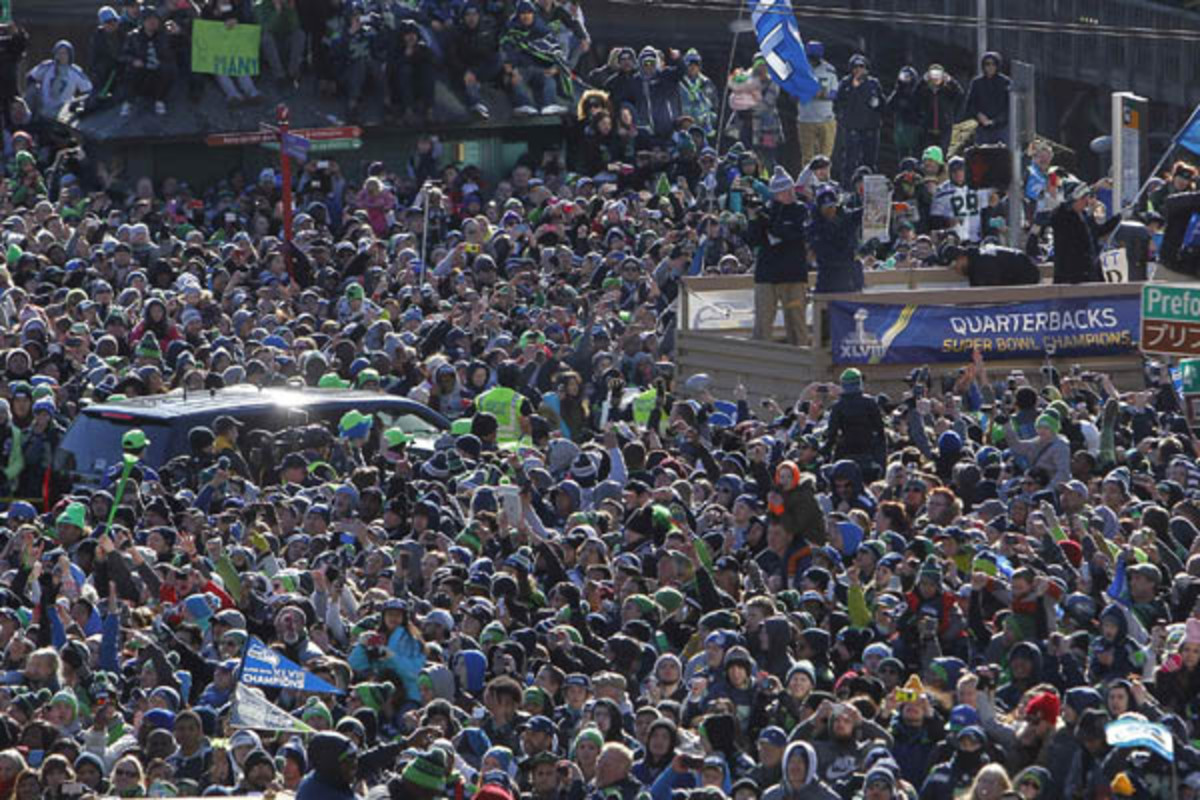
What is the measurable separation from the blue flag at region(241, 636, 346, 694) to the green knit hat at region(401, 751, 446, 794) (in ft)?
10.2

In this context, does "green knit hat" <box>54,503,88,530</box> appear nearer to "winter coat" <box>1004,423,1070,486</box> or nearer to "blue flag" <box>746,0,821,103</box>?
"winter coat" <box>1004,423,1070,486</box>

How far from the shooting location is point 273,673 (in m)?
15.9

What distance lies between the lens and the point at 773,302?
2484 centimetres

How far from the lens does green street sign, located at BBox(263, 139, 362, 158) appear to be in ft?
100.0

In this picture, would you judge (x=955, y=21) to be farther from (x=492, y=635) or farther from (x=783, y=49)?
(x=492, y=635)

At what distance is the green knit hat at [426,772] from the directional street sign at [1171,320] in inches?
244

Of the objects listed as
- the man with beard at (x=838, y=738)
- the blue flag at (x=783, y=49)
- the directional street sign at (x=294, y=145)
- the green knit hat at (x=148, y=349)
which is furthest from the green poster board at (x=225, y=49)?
the man with beard at (x=838, y=738)

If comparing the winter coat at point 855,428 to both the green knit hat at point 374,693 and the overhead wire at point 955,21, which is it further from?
the overhead wire at point 955,21

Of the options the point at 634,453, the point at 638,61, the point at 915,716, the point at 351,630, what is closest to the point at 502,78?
the point at 638,61

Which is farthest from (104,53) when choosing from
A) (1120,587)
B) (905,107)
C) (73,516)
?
(1120,587)

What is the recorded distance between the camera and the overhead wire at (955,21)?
38.0 metres

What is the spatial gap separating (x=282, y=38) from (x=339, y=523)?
13.4 m

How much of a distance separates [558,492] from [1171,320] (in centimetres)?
476

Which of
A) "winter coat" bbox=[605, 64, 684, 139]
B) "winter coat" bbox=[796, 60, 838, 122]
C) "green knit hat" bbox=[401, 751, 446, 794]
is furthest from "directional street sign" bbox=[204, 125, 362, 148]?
"green knit hat" bbox=[401, 751, 446, 794]
